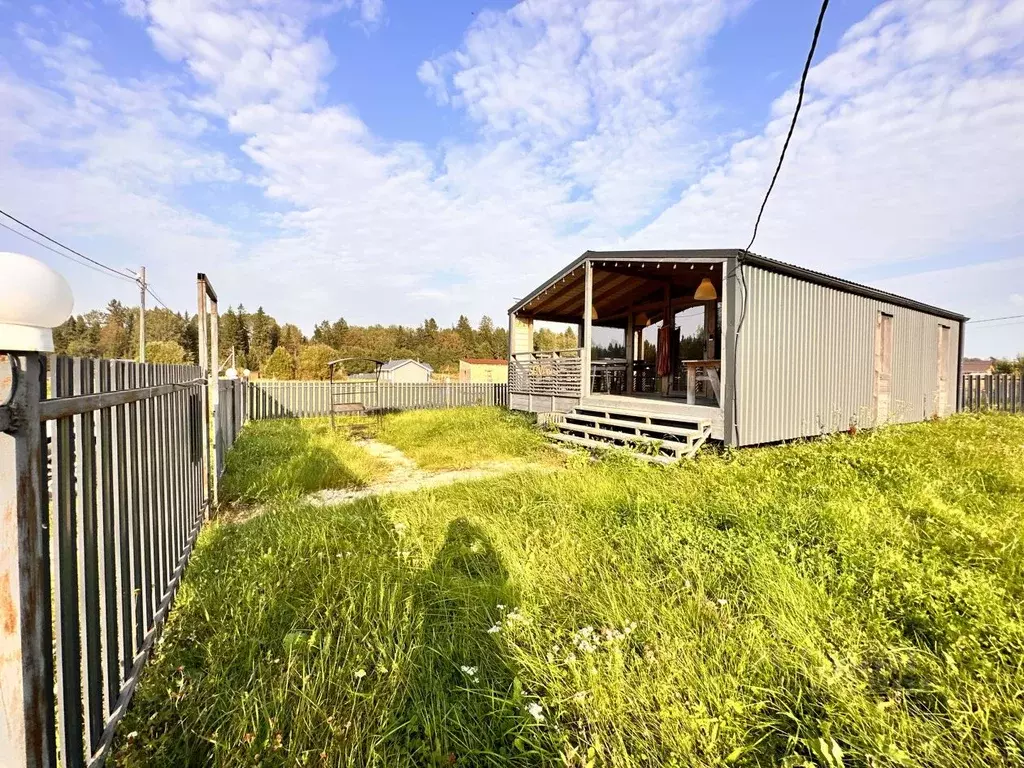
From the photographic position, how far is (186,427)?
354cm

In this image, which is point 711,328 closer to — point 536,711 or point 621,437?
point 621,437

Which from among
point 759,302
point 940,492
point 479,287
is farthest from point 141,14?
point 479,287

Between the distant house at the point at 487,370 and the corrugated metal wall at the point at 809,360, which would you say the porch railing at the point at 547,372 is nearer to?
the corrugated metal wall at the point at 809,360

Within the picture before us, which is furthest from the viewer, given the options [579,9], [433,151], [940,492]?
[433,151]

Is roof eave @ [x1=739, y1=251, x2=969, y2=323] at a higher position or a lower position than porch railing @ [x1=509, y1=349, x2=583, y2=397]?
higher

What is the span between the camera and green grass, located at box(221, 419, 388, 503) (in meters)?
5.13

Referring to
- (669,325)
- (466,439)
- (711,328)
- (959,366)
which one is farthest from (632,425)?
(959,366)

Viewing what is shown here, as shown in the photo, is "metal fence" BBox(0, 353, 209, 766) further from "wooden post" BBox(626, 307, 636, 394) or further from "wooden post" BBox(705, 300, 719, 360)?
"wooden post" BBox(626, 307, 636, 394)

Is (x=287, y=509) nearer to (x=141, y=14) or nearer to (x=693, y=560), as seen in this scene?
(x=693, y=560)

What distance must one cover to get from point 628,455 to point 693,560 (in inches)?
123

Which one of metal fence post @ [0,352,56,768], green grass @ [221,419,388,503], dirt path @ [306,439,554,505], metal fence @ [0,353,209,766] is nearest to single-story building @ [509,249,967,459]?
dirt path @ [306,439,554,505]

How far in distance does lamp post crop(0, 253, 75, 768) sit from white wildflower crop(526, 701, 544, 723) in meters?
1.49

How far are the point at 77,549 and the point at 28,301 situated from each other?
99 cm

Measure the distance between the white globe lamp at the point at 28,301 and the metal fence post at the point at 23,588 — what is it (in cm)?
6
